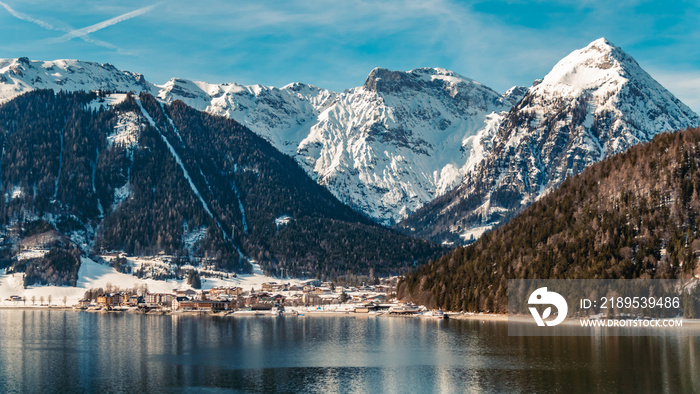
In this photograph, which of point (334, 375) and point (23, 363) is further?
point (23, 363)

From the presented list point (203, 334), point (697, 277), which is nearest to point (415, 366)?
point (203, 334)

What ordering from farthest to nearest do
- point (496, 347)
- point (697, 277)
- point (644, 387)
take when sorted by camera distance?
point (697, 277)
point (496, 347)
point (644, 387)

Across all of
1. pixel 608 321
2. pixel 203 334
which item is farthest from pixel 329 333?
pixel 608 321

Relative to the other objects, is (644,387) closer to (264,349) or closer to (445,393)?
(445,393)

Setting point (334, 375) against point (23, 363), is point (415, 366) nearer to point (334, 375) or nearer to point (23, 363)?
point (334, 375)

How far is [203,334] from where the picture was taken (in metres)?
200

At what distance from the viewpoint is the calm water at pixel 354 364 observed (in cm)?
12081

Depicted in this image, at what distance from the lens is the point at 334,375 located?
13112cm

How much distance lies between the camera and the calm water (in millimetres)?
120812

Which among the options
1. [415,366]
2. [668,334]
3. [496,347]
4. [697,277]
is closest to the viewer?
[415,366]

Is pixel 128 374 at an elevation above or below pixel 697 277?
below

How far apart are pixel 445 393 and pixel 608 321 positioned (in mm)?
89776

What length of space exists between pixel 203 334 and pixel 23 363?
59716 millimetres

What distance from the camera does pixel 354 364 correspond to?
5610 inches
